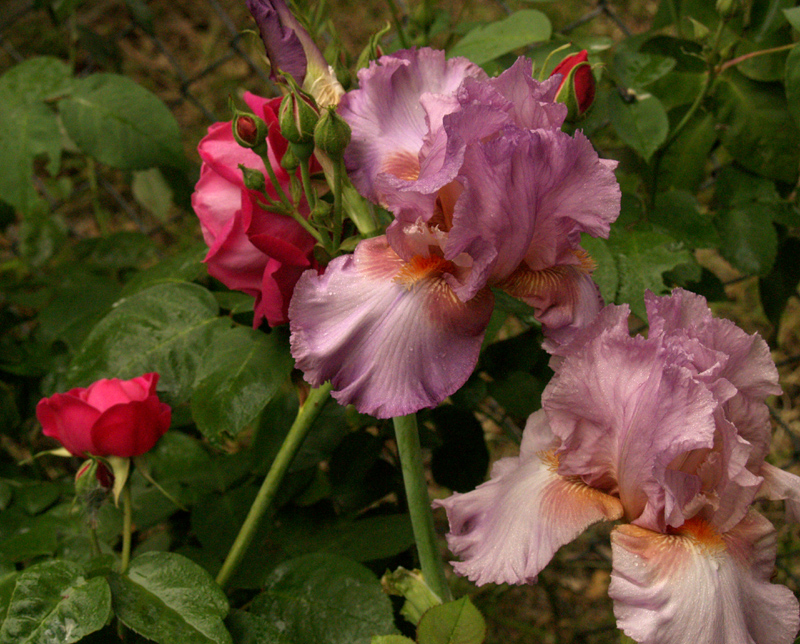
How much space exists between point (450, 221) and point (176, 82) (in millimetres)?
1920

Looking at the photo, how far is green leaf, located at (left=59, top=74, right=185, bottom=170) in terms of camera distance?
3.29 ft

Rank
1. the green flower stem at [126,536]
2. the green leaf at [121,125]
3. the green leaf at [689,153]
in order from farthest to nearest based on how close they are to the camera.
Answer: the green leaf at [121,125]
the green leaf at [689,153]
the green flower stem at [126,536]

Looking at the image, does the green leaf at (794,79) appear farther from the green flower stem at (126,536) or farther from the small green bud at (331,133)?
the green flower stem at (126,536)

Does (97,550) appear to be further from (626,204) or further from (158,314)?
(626,204)

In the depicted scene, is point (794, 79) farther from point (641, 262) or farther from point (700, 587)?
point (700, 587)

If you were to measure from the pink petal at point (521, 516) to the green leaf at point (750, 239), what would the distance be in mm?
467

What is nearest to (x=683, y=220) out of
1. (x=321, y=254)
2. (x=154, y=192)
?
(x=321, y=254)

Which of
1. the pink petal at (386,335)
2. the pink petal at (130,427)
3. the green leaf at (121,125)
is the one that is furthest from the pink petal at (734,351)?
the green leaf at (121,125)

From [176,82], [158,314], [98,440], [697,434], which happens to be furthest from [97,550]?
[176,82]

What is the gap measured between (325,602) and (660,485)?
0.32 meters

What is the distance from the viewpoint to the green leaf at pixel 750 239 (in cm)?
85

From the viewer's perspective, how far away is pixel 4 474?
1.09 m

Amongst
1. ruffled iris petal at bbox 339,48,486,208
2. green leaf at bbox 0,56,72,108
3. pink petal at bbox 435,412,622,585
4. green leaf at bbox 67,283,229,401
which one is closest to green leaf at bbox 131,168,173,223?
green leaf at bbox 0,56,72,108

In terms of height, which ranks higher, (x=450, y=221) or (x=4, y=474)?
(x=450, y=221)
